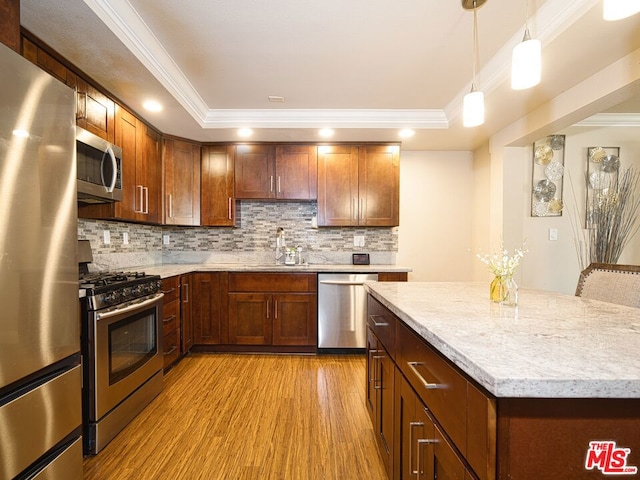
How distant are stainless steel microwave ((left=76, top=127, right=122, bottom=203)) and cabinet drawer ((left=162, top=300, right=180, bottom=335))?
3.17ft

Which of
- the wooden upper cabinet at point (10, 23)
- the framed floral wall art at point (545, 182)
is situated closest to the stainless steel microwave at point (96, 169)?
the wooden upper cabinet at point (10, 23)

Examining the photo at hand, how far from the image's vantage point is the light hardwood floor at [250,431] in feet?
5.45

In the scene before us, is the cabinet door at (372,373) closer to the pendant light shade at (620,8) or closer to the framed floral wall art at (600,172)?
the pendant light shade at (620,8)

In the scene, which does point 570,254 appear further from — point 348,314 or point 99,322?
point 99,322

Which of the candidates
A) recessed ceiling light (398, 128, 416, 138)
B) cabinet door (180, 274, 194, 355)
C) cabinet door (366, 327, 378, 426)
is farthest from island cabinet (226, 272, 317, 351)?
recessed ceiling light (398, 128, 416, 138)

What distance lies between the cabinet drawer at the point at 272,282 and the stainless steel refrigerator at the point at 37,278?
75.2 inches

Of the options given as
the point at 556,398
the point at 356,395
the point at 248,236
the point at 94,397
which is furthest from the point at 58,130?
the point at 248,236

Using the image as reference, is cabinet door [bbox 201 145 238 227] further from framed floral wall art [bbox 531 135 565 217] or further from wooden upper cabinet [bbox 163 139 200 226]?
framed floral wall art [bbox 531 135 565 217]

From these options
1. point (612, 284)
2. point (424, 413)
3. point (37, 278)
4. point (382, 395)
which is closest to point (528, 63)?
point (612, 284)

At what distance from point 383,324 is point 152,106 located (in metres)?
2.44

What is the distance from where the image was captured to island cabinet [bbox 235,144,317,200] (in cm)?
356

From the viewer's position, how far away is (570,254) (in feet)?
11.1

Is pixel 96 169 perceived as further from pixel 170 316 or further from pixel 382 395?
pixel 382 395

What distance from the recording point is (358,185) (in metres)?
3.58
